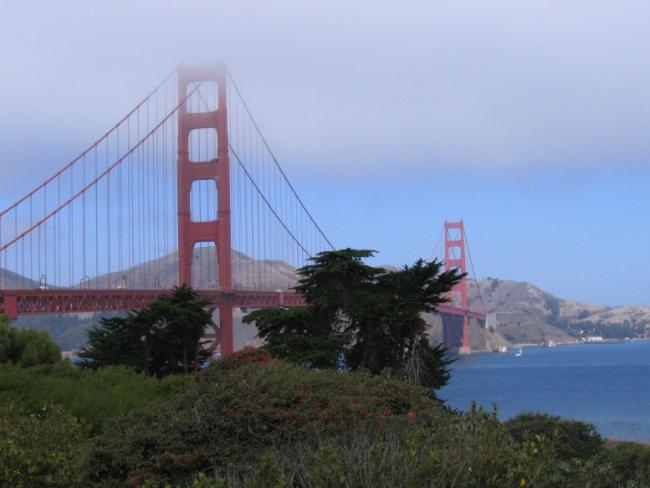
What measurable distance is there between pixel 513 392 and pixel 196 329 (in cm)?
4915

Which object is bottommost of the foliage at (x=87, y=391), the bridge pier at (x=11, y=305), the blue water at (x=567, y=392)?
the blue water at (x=567, y=392)

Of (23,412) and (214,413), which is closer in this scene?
(214,413)

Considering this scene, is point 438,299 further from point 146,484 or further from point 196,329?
point 146,484

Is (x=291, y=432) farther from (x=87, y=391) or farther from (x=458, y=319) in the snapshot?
(x=458, y=319)

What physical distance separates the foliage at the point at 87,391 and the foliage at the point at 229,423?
561cm

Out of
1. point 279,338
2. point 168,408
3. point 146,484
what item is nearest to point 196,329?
point 279,338

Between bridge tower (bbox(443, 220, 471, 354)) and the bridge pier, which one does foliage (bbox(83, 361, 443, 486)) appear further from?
bridge tower (bbox(443, 220, 471, 354))

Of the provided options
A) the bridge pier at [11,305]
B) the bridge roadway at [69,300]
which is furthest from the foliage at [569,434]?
the bridge pier at [11,305]

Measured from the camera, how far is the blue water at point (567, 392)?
5409cm

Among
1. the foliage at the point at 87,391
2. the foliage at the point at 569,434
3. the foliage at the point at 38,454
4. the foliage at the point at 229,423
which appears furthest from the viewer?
the foliage at the point at 569,434

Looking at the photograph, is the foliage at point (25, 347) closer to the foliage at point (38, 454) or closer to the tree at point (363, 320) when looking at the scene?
the tree at point (363, 320)

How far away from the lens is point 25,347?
28.1 meters

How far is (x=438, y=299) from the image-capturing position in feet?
85.6

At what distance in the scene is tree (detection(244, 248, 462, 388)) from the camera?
975 inches
